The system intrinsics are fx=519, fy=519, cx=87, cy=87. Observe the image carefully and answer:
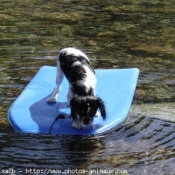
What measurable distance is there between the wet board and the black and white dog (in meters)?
0.14

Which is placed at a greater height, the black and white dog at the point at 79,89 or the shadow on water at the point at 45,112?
the black and white dog at the point at 79,89

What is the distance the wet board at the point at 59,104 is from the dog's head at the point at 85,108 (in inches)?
7.8

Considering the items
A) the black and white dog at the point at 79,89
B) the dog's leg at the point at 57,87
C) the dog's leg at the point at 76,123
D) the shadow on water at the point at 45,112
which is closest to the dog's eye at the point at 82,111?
the black and white dog at the point at 79,89

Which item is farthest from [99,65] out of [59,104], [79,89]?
[79,89]

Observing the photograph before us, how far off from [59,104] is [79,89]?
783 mm

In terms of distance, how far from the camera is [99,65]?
30.7 ft

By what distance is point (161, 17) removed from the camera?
13.1 m

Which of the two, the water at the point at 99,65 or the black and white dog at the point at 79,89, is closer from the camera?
the water at the point at 99,65

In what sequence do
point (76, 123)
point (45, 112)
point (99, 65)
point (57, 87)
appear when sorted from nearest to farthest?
point (76, 123), point (45, 112), point (57, 87), point (99, 65)

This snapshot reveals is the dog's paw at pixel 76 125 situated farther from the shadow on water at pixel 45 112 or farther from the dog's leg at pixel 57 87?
the dog's leg at pixel 57 87

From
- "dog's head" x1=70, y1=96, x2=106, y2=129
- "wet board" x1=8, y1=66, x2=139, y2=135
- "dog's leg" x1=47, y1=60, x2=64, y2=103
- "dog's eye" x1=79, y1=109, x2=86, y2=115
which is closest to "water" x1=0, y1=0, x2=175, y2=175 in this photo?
"wet board" x1=8, y1=66, x2=139, y2=135

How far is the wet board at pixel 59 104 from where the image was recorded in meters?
6.51

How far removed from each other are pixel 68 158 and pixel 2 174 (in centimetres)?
79

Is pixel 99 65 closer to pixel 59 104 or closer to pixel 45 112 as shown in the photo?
pixel 59 104
